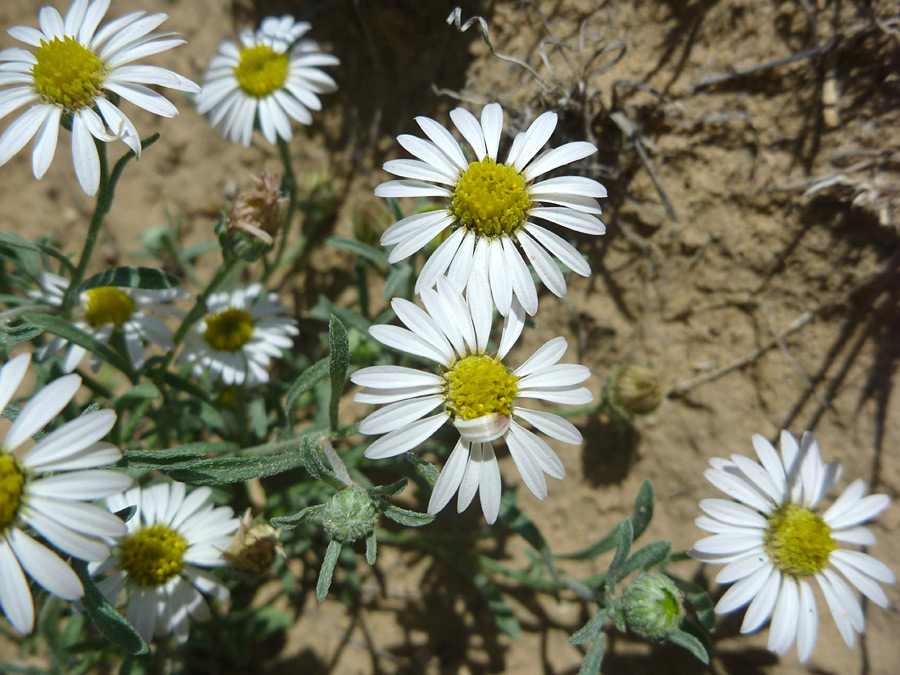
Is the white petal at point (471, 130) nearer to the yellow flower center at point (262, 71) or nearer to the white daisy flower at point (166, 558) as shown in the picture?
the yellow flower center at point (262, 71)

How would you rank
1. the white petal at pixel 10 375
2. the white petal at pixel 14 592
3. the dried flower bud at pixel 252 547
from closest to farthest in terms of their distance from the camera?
the white petal at pixel 14 592, the white petal at pixel 10 375, the dried flower bud at pixel 252 547

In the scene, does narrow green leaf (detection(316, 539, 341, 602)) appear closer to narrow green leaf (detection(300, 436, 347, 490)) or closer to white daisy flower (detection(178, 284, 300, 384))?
narrow green leaf (detection(300, 436, 347, 490))

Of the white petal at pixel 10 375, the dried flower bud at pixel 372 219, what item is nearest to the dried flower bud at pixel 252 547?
the white petal at pixel 10 375

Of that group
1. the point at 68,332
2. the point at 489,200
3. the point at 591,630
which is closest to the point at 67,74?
the point at 68,332

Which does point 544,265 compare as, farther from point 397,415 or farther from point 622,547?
point 622,547

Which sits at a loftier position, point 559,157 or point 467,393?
point 559,157

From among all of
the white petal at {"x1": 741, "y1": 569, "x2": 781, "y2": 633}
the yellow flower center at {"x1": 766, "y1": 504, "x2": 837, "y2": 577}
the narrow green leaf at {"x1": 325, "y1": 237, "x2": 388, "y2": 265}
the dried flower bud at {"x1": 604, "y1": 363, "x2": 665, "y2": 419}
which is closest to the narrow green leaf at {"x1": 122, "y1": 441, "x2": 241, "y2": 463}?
the narrow green leaf at {"x1": 325, "y1": 237, "x2": 388, "y2": 265}
